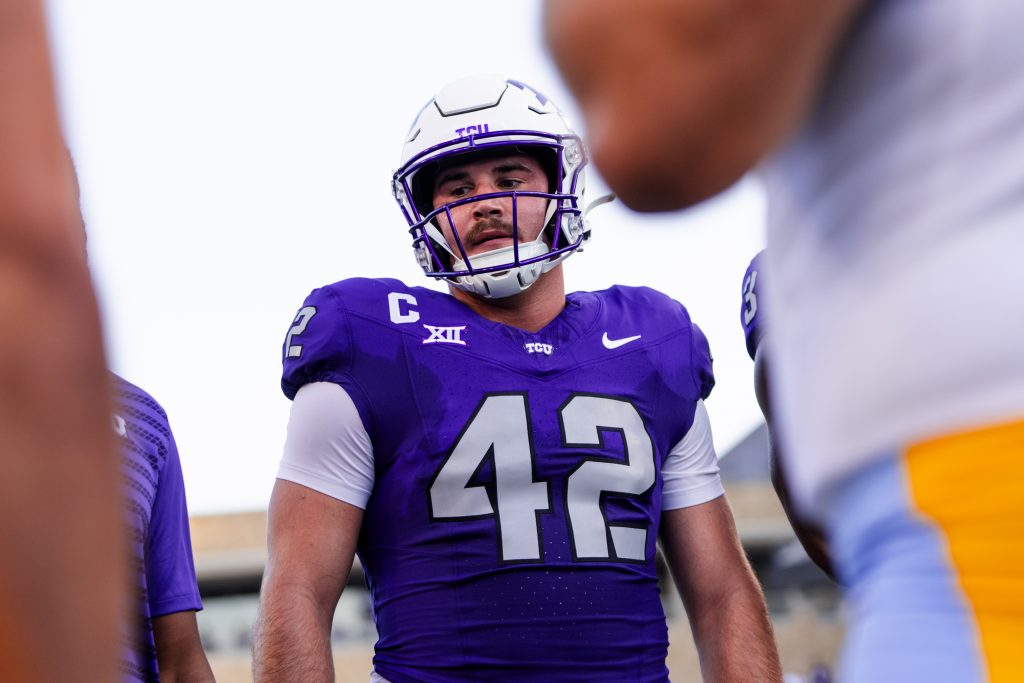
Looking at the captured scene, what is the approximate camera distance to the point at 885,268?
0.82 m

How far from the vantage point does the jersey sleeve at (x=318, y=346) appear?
9.44 feet

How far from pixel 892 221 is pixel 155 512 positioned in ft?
8.19

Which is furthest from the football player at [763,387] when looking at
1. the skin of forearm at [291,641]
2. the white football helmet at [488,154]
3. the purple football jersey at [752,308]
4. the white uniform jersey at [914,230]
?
the white uniform jersey at [914,230]

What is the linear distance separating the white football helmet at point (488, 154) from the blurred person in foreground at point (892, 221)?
2185mm

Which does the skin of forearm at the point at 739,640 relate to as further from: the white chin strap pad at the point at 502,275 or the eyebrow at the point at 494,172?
the eyebrow at the point at 494,172

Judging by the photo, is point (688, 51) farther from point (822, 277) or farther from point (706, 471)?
point (706, 471)

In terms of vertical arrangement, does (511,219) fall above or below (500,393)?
above

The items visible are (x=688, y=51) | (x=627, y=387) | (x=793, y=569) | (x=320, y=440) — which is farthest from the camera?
(x=793, y=569)

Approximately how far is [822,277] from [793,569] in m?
29.1

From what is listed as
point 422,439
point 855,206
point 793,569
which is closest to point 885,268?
point 855,206

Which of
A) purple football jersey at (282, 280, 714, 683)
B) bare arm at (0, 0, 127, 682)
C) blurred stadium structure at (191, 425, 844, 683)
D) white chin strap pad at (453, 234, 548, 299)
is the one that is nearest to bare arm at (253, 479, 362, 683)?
purple football jersey at (282, 280, 714, 683)

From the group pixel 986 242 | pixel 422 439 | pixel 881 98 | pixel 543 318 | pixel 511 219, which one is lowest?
pixel 986 242

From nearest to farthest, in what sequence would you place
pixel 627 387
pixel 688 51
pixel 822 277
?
pixel 688 51 → pixel 822 277 → pixel 627 387

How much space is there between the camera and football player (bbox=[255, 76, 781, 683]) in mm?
2693
